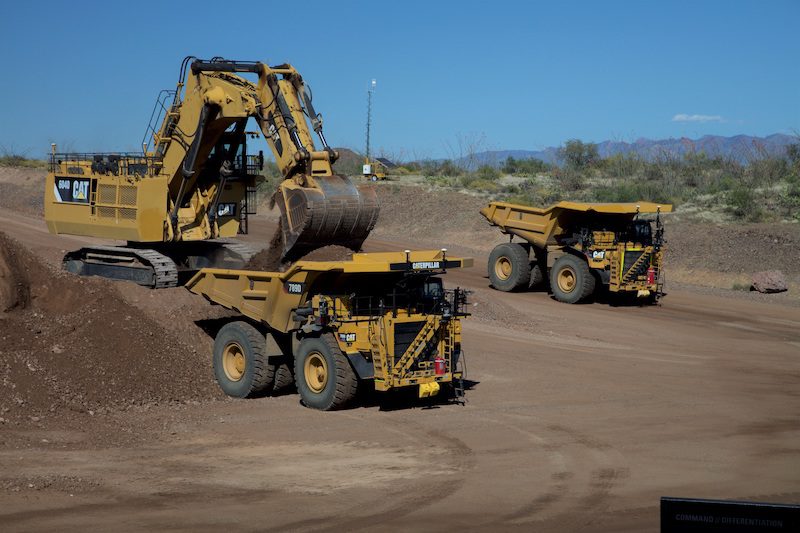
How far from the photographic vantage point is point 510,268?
86.3 ft

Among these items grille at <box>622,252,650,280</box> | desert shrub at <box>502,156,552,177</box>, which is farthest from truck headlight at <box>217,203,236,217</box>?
desert shrub at <box>502,156,552,177</box>

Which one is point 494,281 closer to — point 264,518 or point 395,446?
point 395,446

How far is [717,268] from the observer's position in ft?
101

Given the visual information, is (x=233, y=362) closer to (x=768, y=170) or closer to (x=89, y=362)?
(x=89, y=362)

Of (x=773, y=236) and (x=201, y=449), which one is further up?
(x=773, y=236)

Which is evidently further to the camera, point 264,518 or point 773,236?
point 773,236

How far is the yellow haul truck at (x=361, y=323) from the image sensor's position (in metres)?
13.0

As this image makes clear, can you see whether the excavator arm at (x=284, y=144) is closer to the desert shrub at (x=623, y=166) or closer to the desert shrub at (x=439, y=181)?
the desert shrub at (x=439, y=181)

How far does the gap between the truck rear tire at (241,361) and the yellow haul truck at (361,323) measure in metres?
0.03

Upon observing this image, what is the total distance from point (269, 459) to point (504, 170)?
145 feet

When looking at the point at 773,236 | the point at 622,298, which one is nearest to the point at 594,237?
the point at 622,298

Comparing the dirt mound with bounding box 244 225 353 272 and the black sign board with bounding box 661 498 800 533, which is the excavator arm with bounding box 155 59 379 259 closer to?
the dirt mound with bounding box 244 225 353 272

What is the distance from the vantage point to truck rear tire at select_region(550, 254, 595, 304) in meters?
24.0

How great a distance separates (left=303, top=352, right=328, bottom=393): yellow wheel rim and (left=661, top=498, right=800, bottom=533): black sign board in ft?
30.1
